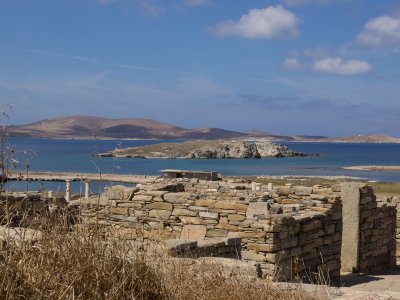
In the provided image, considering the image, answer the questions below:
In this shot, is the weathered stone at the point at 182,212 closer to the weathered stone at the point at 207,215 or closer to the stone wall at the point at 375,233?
the weathered stone at the point at 207,215

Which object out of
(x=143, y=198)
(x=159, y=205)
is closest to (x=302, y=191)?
(x=159, y=205)

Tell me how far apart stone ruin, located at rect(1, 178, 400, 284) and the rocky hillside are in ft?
368

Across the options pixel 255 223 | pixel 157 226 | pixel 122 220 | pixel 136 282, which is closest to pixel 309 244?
pixel 255 223

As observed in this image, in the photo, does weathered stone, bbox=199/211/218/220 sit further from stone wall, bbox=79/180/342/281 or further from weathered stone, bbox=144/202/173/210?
weathered stone, bbox=144/202/173/210

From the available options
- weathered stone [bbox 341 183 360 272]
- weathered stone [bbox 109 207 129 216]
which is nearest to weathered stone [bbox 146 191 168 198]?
weathered stone [bbox 109 207 129 216]

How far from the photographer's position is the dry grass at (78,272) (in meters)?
4.00

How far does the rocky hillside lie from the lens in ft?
417

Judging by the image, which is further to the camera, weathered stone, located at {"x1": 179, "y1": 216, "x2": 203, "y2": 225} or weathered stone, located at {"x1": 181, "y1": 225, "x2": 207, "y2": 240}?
weathered stone, located at {"x1": 179, "y1": 216, "x2": 203, "y2": 225}

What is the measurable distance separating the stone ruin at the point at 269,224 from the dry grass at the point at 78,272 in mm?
2919

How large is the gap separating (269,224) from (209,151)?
118 meters

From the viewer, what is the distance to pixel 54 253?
173 inches

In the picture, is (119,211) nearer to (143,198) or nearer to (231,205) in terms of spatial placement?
(143,198)

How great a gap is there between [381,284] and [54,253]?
8.61 meters

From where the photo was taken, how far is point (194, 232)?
11133mm
